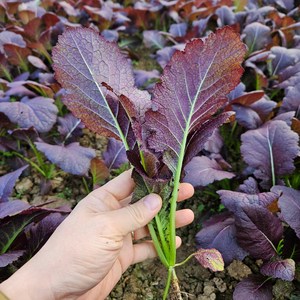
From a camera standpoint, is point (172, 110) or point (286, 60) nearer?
point (172, 110)

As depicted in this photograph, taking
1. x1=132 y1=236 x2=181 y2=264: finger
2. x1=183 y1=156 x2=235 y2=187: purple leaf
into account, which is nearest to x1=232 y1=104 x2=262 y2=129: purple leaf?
x1=183 y1=156 x2=235 y2=187: purple leaf

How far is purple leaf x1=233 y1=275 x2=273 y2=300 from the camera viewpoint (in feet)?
4.95

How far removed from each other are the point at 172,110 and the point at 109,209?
1.29ft

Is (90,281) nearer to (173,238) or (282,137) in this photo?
(173,238)

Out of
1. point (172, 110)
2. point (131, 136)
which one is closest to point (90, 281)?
point (131, 136)

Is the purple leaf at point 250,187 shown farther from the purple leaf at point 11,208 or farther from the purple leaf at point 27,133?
the purple leaf at point 27,133

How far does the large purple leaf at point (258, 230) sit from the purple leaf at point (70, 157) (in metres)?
0.71

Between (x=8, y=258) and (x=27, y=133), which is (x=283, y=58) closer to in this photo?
(x=27, y=133)

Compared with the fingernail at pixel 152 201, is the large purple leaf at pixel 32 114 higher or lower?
lower

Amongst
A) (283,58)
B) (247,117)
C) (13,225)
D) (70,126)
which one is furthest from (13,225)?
(283,58)

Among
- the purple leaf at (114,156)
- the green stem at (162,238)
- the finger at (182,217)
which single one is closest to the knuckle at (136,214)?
the green stem at (162,238)

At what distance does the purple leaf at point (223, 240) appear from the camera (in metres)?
1.57

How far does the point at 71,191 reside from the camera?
7.09ft

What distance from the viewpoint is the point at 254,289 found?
1.54 metres
